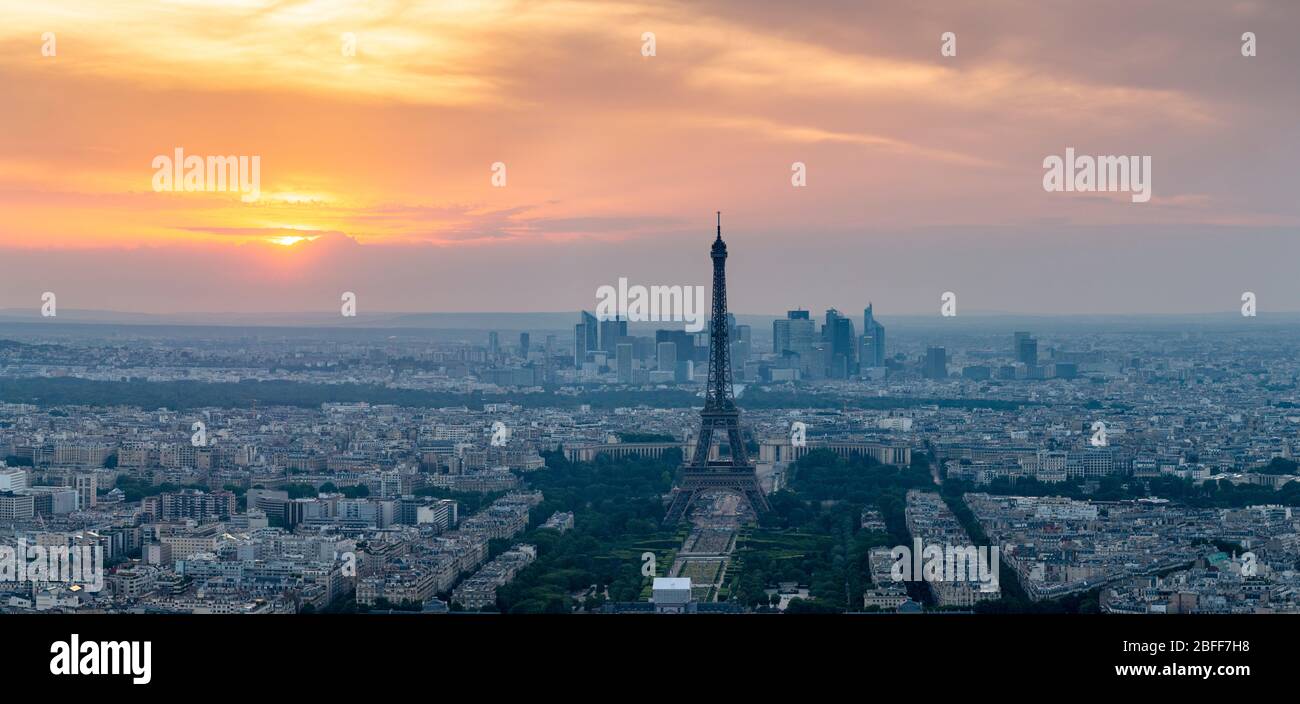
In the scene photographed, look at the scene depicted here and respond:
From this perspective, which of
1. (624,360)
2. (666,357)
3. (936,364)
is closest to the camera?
(624,360)

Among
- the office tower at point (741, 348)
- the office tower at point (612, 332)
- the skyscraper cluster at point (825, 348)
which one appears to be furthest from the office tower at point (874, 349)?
the office tower at point (612, 332)

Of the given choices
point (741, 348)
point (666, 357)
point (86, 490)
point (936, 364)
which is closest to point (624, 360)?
point (666, 357)

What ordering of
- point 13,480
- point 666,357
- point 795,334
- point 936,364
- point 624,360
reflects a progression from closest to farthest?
point 13,480
point 624,360
point 666,357
point 936,364
point 795,334

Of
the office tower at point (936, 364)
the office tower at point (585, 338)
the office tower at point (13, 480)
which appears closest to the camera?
the office tower at point (13, 480)

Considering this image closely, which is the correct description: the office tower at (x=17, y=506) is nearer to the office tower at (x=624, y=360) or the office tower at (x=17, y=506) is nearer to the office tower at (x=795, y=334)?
the office tower at (x=624, y=360)

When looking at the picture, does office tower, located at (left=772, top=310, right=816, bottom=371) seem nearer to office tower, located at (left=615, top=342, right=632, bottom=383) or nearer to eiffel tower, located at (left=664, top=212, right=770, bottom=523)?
office tower, located at (left=615, top=342, right=632, bottom=383)

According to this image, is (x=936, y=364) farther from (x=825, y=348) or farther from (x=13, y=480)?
(x=13, y=480)
